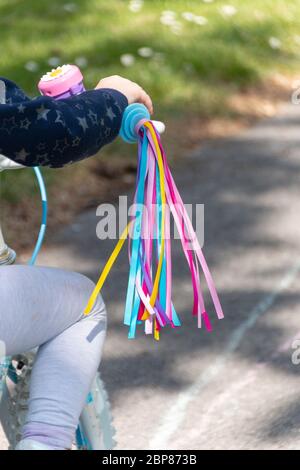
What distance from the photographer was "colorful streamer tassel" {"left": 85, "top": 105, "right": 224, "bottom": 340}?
2045 mm

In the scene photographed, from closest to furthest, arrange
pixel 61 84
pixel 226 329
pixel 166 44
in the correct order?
pixel 61 84 → pixel 226 329 → pixel 166 44

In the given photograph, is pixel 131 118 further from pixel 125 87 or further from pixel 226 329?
pixel 226 329

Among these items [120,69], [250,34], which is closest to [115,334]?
[120,69]

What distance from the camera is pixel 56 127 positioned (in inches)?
73.5

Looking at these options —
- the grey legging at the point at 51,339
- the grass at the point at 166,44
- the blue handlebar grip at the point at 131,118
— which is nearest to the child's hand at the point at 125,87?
the blue handlebar grip at the point at 131,118

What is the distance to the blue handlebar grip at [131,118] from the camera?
2.04 metres

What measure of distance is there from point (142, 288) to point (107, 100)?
1.37 ft

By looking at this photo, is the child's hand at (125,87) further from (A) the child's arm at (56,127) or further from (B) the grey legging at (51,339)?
(B) the grey legging at (51,339)

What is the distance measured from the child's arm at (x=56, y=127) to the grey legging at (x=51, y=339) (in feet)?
0.82

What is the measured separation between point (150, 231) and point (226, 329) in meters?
1.99

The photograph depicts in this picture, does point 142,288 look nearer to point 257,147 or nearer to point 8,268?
point 8,268

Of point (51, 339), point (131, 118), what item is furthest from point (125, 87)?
point (51, 339)

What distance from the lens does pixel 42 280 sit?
6.57 feet
